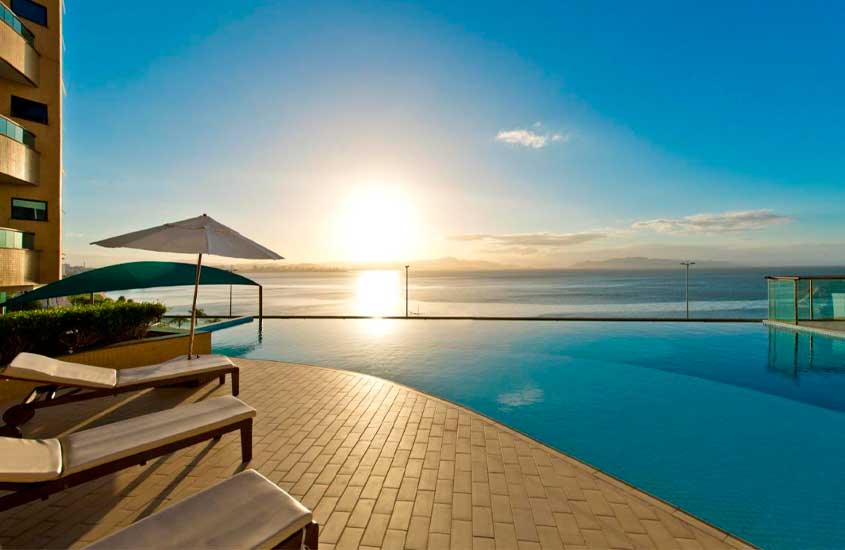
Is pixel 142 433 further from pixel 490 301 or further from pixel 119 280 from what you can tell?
pixel 490 301

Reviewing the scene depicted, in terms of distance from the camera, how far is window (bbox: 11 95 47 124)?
13.5 metres

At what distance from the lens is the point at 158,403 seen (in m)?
5.27

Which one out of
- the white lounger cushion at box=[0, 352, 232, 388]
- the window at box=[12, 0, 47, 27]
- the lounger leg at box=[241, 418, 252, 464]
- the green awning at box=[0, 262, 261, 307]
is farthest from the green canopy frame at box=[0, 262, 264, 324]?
the window at box=[12, 0, 47, 27]

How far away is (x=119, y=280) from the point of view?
21.5ft

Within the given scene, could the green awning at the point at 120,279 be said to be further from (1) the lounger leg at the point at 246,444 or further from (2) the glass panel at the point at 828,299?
(2) the glass panel at the point at 828,299

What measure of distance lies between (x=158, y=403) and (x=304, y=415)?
2.32m

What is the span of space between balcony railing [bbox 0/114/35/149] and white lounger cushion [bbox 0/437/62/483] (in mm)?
15286

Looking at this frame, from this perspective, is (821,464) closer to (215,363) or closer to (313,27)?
(215,363)

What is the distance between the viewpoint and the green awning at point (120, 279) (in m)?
6.10

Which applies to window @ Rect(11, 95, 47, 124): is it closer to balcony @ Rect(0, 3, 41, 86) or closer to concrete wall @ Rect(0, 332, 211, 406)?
balcony @ Rect(0, 3, 41, 86)

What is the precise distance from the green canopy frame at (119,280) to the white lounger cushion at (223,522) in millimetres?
5344

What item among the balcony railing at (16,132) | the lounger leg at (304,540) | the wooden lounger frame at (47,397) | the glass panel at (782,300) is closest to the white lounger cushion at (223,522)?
the lounger leg at (304,540)

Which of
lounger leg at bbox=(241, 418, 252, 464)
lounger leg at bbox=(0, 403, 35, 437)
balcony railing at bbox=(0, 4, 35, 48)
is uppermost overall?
balcony railing at bbox=(0, 4, 35, 48)

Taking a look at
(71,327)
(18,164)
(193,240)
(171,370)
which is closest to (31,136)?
(18,164)
